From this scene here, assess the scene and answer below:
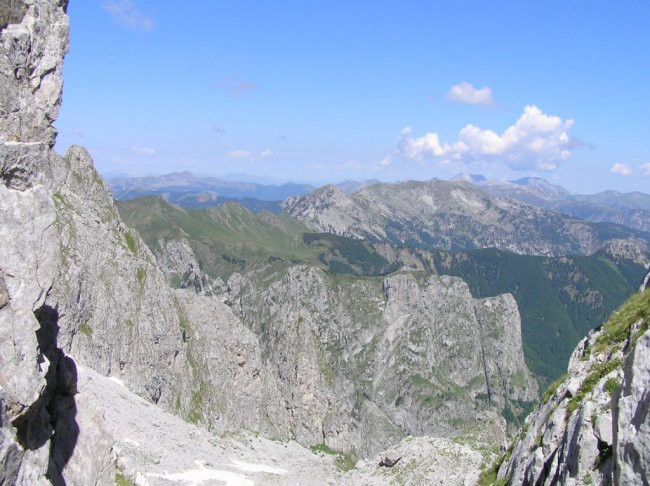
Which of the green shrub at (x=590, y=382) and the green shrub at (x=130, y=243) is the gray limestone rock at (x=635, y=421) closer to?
the green shrub at (x=590, y=382)

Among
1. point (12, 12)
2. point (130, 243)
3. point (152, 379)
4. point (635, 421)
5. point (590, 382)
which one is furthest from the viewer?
point (130, 243)

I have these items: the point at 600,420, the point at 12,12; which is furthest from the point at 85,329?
the point at 600,420

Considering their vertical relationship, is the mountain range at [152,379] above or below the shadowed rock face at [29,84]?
below

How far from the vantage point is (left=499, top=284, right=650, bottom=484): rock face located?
57.7 feet

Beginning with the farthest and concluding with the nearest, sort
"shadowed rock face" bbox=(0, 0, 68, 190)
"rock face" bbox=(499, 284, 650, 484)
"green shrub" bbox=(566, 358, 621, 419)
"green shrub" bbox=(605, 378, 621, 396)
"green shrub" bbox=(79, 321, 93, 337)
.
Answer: "green shrub" bbox=(79, 321, 93, 337)
"shadowed rock face" bbox=(0, 0, 68, 190)
"green shrub" bbox=(566, 358, 621, 419)
"green shrub" bbox=(605, 378, 621, 396)
"rock face" bbox=(499, 284, 650, 484)

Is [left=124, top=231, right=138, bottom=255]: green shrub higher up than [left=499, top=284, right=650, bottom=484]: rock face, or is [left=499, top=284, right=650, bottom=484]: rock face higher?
[left=499, top=284, right=650, bottom=484]: rock face

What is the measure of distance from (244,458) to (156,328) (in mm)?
32424

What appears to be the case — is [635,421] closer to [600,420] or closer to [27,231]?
[600,420]

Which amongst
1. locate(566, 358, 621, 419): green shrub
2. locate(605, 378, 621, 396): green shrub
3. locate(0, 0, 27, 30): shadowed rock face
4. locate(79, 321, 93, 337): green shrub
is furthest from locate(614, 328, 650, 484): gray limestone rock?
locate(79, 321, 93, 337): green shrub

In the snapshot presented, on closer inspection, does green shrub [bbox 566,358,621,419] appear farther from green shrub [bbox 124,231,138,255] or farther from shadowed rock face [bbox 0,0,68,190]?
green shrub [bbox 124,231,138,255]

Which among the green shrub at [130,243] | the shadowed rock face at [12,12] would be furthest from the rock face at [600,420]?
the green shrub at [130,243]

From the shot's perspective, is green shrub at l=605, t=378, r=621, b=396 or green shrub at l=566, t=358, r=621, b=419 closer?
green shrub at l=605, t=378, r=621, b=396

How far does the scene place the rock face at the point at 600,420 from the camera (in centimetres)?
1758

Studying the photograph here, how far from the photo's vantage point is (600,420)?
20.3 meters
